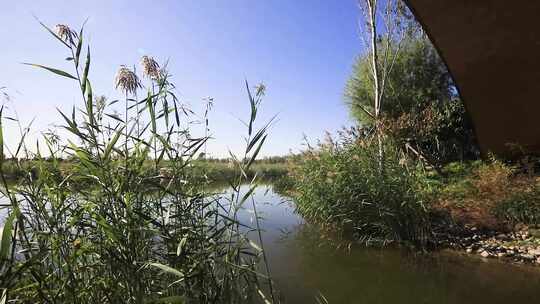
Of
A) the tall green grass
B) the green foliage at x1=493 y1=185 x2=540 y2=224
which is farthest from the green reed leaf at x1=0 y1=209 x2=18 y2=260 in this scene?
the green foliage at x1=493 y1=185 x2=540 y2=224

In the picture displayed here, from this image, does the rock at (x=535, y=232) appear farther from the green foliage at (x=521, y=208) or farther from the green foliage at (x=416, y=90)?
the green foliage at (x=416, y=90)

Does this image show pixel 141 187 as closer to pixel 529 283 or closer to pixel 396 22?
pixel 529 283

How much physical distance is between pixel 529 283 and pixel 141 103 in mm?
3584

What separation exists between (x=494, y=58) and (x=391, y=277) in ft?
13.0

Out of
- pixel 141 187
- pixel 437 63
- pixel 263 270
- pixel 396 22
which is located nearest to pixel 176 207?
pixel 141 187

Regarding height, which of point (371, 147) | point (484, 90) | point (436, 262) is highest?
point (484, 90)

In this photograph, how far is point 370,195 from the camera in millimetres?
4059

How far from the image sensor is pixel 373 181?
4.13 metres

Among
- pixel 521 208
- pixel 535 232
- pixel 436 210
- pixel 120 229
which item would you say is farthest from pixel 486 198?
pixel 120 229

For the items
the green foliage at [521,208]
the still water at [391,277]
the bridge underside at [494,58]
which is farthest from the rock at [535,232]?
the bridge underside at [494,58]

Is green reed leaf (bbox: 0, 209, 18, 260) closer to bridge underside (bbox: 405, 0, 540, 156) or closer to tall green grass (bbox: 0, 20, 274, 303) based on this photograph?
tall green grass (bbox: 0, 20, 274, 303)

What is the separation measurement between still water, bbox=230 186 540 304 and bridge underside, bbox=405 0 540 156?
119 inches

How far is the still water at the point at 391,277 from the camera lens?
8.56 feet

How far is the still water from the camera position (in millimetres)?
2609
